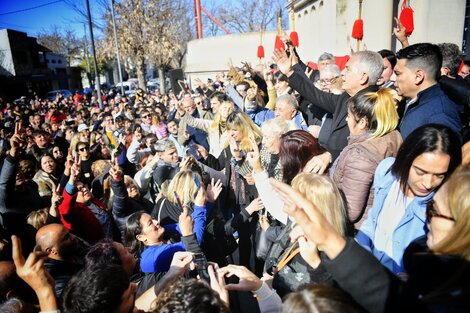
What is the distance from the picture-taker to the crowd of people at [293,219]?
1.15 m

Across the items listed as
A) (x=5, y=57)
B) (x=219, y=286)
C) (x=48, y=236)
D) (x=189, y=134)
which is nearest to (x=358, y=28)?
(x=189, y=134)

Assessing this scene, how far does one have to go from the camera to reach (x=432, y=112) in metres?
2.46

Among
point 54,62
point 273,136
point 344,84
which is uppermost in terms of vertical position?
point 54,62

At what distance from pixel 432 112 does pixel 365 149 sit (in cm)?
78

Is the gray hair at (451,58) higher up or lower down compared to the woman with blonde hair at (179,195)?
higher up

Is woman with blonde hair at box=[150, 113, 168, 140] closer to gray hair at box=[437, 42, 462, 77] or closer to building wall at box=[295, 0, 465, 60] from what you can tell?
building wall at box=[295, 0, 465, 60]

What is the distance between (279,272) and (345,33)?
12.3m

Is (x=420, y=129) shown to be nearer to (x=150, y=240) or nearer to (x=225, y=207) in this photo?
(x=150, y=240)

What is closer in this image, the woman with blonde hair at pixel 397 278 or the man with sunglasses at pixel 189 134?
the woman with blonde hair at pixel 397 278

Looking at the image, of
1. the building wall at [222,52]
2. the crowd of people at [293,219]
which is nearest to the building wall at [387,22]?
the crowd of people at [293,219]

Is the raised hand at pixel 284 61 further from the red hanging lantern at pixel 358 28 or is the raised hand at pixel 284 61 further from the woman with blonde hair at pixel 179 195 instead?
the red hanging lantern at pixel 358 28

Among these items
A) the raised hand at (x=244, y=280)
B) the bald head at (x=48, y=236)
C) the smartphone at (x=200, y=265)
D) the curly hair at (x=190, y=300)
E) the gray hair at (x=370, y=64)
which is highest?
the gray hair at (x=370, y=64)

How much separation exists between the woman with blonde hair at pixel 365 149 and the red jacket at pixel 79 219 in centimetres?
254

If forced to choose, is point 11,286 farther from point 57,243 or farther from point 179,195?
point 179,195
